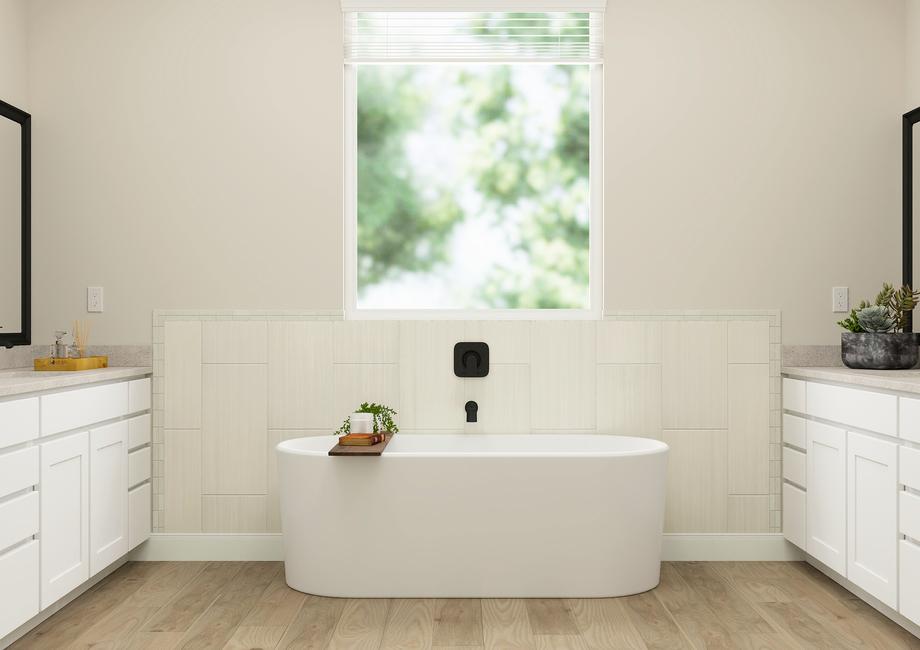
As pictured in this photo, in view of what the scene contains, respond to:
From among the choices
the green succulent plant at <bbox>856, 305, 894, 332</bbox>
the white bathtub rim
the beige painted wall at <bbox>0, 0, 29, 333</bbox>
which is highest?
the beige painted wall at <bbox>0, 0, 29, 333</bbox>

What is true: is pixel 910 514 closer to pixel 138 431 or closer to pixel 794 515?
pixel 794 515

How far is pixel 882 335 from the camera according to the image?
3025mm

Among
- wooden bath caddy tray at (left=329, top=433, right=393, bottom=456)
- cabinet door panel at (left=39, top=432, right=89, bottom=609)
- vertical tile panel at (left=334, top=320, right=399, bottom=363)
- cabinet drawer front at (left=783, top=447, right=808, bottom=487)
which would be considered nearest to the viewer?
cabinet door panel at (left=39, top=432, right=89, bottom=609)

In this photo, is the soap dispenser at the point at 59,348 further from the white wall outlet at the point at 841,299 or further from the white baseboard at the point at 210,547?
the white wall outlet at the point at 841,299

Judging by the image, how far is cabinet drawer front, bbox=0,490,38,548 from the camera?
7.46 ft

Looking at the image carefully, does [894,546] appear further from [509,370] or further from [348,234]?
[348,234]

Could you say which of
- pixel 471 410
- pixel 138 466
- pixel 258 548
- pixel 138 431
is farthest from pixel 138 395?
pixel 471 410

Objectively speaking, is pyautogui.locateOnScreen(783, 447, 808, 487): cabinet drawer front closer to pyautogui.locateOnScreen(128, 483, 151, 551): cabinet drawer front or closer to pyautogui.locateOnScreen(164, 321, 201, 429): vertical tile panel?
pyautogui.locateOnScreen(164, 321, 201, 429): vertical tile panel

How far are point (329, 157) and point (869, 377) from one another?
236 centimetres

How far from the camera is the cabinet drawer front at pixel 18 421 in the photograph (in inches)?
89.4

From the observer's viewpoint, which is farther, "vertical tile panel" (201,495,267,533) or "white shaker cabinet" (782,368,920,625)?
"vertical tile panel" (201,495,267,533)

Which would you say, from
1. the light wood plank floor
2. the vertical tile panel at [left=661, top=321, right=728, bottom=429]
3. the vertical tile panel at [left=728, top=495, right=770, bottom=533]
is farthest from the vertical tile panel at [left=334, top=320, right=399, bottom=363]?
the vertical tile panel at [left=728, top=495, right=770, bottom=533]

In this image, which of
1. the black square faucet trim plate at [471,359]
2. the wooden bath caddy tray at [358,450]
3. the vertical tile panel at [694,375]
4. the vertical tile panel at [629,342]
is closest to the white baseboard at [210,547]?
the wooden bath caddy tray at [358,450]

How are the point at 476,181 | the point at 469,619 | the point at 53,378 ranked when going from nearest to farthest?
the point at 53,378
the point at 469,619
the point at 476,181
